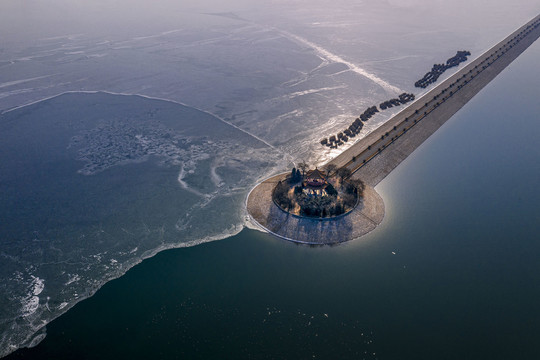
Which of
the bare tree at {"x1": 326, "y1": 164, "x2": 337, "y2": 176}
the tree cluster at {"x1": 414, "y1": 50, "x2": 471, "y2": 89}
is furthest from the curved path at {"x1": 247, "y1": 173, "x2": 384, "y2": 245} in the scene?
the tree cluster at {"x1": 414, "y1": 50, "x2": 471, "y2": 89}

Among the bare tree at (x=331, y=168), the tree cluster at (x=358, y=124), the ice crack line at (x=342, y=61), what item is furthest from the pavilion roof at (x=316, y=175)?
the ice crack line at (x=342, y=61)

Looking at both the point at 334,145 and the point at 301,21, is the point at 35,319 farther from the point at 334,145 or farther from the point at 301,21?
the point at 301,21

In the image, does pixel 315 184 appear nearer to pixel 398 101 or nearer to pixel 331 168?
pixel 331 168

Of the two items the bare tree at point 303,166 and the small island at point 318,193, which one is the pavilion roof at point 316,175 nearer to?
the small island at point 318,193

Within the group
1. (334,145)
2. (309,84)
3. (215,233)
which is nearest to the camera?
(215,233)

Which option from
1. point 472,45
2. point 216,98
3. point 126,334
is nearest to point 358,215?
point 126,334

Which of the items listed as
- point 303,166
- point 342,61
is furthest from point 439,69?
point 303,166

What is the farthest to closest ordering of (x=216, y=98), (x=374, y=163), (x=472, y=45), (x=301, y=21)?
(x=301, y=21)
(x=472, y=45)
(x=216, y=98)
(x=374, y=163)
